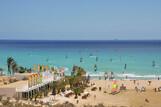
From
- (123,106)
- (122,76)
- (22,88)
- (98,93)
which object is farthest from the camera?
(122,76)

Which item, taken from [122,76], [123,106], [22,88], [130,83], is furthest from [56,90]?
[122,76]

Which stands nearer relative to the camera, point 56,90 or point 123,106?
point 123,106

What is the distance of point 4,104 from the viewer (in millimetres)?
24625

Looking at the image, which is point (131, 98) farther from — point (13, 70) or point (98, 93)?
point (13, 70)

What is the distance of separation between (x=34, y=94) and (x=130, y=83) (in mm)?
19750

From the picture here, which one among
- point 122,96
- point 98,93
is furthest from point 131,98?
point 98,93

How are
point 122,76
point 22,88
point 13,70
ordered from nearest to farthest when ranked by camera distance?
point 22,88
point 13,70
point 122,76

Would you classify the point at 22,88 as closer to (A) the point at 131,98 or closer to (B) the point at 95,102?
(B) the point at 95,102

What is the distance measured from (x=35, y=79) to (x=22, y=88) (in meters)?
3.85

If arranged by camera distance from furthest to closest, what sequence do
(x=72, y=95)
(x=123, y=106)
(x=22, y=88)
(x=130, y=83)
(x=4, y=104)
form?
1. (x=130, y=83)
2. (x=72, y=95)
3. (x=22, y=88)
4. (x=123, y=106)
5. (x=4, y=104)

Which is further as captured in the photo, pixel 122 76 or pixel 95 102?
pixel 122 76

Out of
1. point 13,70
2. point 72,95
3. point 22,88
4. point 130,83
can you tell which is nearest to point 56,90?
point 72,95

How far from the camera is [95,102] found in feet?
120

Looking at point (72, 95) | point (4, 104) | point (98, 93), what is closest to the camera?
point (4, 104)
